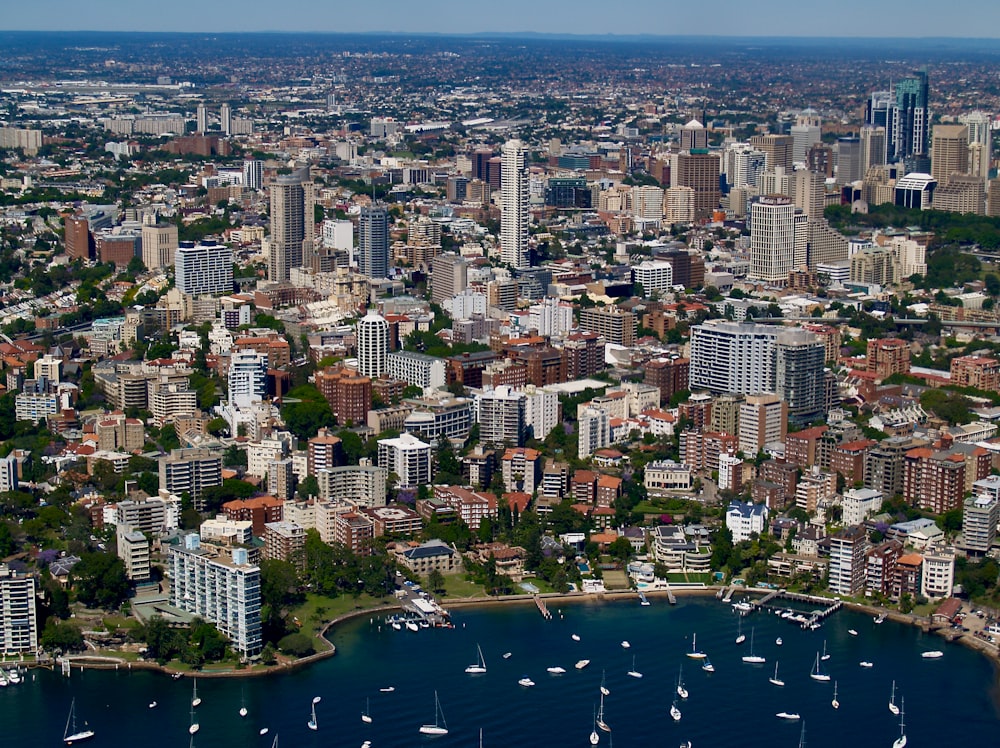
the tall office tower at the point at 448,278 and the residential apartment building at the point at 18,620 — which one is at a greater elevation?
the tall office tower at the point at 448,278

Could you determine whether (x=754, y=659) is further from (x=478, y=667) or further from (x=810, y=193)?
(x=810, y=193)

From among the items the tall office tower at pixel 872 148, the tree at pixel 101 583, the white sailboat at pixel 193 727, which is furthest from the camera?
the tall office tower at pixel 872 148

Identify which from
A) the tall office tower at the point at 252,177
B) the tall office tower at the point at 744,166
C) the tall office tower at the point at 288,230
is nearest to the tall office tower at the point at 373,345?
the tall office tower at the point at 288,230

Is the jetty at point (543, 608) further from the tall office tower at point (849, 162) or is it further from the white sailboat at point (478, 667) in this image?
the tall office tower at point (849, 162)

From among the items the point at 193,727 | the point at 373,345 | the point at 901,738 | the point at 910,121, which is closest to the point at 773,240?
the point at 373,345

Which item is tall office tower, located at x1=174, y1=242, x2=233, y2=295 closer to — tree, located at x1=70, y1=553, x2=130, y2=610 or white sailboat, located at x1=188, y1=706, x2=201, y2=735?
tree, located at x1=70, y1=553, x2=130, y2=610
